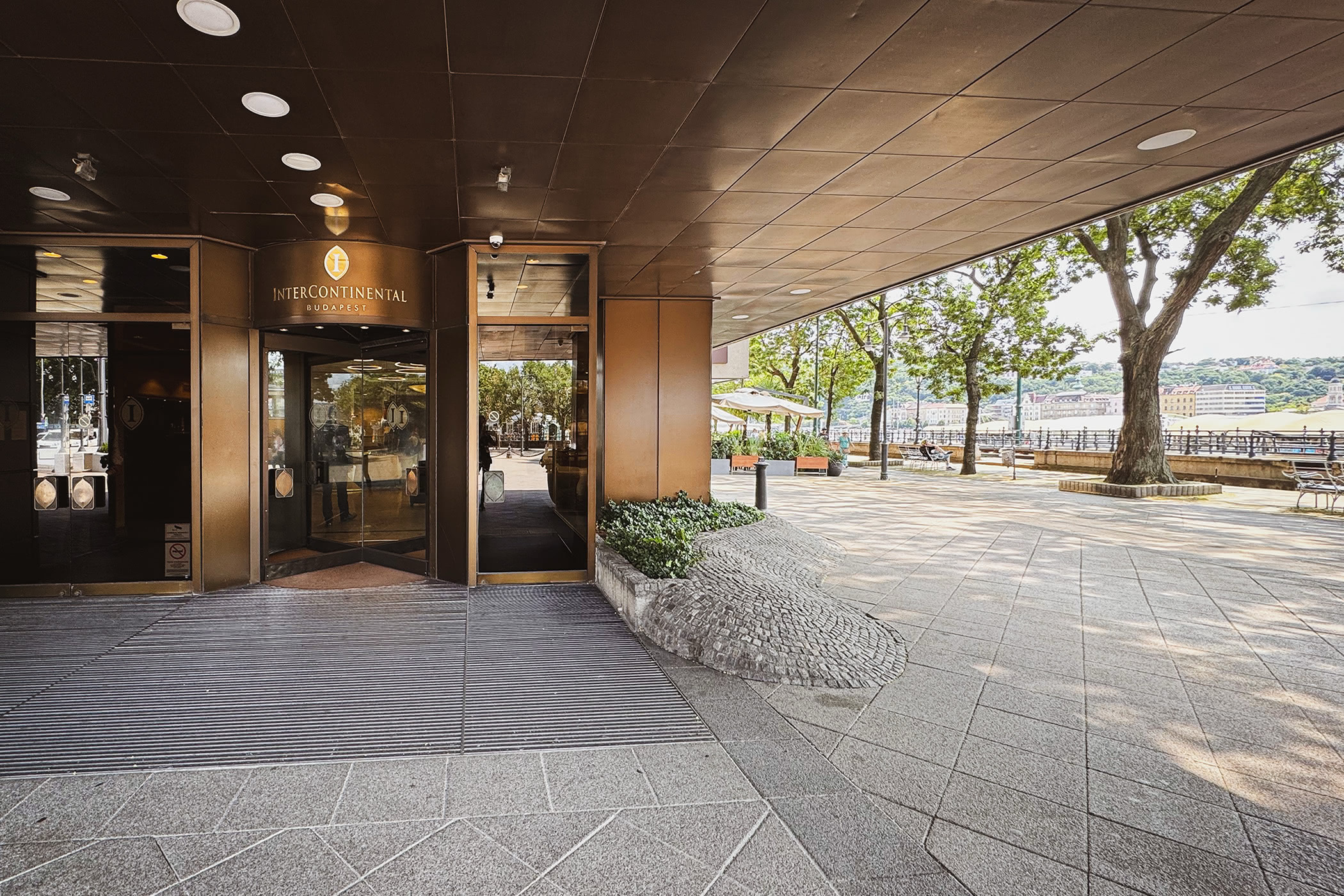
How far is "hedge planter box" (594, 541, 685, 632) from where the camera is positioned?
5477 millimetres

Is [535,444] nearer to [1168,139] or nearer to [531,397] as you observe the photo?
[531,397]

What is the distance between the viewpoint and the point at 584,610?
612cm

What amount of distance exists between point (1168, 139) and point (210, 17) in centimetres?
591

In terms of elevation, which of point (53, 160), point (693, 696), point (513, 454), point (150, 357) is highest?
point (53, 160)

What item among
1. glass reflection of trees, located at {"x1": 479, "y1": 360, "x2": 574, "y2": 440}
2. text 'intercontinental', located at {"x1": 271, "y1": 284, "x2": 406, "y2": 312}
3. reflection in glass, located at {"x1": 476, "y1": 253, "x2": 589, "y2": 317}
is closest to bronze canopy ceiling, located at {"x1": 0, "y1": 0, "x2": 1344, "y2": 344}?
text 'intercontinental', located at {"x1": 271, "y1": 284, "x2": 406, "y2": 312}

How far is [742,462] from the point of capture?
23047 mm

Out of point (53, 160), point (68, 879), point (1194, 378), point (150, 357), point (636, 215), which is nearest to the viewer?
point (68, 879)

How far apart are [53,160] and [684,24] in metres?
Result: 4.79

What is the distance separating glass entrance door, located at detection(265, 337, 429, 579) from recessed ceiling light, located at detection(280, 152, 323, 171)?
2698 millimetres

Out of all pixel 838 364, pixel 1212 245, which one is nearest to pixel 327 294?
pixel 1212 245

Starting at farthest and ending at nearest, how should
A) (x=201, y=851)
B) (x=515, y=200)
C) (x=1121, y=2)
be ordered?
(x=515, y=200), (x=1121, y=2), (x=201, y=851)

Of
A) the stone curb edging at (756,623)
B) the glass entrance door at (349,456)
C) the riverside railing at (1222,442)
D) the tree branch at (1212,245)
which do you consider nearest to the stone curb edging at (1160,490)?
the riverside railing at (1222,442)

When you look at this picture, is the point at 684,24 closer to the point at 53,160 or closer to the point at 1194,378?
the point at 53,160

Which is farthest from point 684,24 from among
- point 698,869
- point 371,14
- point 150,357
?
point 150,357
